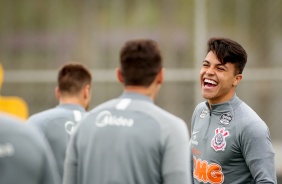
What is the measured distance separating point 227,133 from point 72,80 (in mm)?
1657

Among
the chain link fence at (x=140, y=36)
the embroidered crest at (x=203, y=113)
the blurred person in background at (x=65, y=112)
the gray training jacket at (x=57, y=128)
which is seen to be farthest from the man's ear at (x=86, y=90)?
the chain link fence at (x=140, y=36)

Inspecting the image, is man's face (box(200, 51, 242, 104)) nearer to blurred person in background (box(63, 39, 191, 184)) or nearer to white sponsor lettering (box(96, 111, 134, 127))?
blurred person in background (box(63, 39, 191, 184))

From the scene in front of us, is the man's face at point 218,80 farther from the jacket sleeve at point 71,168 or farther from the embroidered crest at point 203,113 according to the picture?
the jacket sleeve at point 71,168

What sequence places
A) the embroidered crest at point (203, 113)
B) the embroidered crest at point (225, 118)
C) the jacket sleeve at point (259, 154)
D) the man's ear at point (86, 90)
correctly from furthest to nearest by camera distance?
the man's ear at point (86, 90), the embroidered crest at point (203, 113), the embroidered crest at point (225, 118), the jacket sleeve at point (259, 154)

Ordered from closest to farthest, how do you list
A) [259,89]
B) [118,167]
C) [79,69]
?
[118,167] → [79,69] → [259,89]

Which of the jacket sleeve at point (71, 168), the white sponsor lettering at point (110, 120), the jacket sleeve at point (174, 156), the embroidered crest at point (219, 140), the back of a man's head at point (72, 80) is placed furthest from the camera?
the back of a man's head at point (72, 80)

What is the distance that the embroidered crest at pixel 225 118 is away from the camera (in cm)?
570

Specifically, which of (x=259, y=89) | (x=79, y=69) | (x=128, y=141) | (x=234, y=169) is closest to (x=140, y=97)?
(x=128, y=141)

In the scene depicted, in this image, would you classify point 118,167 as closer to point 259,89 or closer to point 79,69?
point 79,69

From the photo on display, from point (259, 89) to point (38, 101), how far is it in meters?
3.58

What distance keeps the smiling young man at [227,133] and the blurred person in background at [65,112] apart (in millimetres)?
1086

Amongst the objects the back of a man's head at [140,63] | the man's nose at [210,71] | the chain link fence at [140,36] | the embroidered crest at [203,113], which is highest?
the back of a man's head at [140,63]

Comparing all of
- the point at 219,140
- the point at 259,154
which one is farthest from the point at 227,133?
the point at 259,154

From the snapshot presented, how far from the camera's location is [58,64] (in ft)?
44.1
